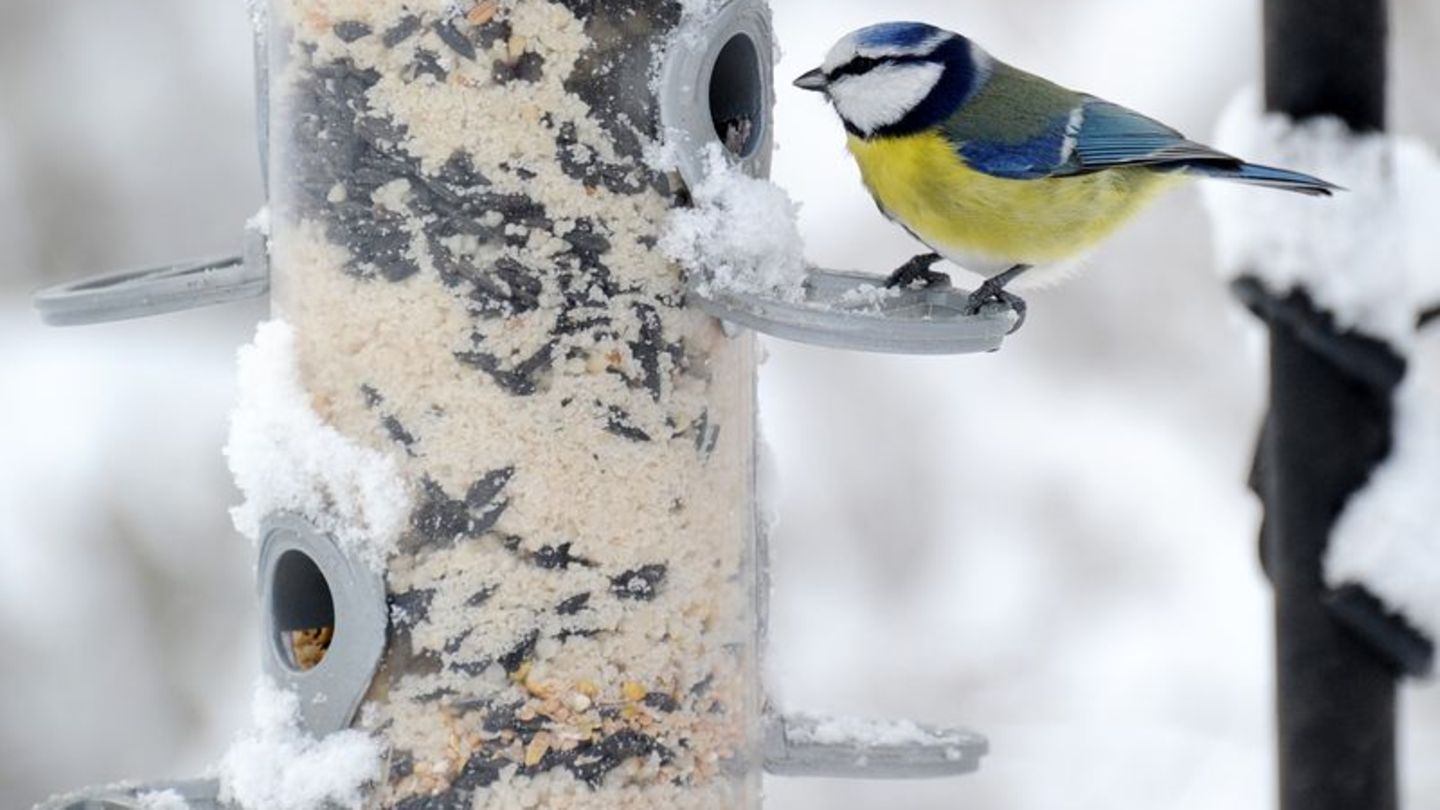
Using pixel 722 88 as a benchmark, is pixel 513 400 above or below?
below

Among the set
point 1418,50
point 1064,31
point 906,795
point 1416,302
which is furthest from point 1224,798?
point 1416,302

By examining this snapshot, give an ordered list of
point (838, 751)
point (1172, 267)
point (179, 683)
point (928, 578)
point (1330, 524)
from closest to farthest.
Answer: point (1330, 524), point (838, 751), point (179, 683), point (928, 578), point (1172, 267)

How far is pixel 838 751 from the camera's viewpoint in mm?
2557

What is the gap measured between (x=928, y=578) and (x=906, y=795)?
2.45 feet

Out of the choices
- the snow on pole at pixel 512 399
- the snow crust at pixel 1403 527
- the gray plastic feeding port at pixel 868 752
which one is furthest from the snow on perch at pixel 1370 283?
the snow on pole at pixel 512 399

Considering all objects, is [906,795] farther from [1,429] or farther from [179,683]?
[1,429]

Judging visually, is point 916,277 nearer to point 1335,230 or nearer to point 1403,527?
point 1335,230

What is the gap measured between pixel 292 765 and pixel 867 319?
2.58 ft

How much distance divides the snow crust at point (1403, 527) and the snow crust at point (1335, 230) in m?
0.10

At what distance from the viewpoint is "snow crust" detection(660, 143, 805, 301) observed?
237cm

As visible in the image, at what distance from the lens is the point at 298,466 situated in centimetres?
237

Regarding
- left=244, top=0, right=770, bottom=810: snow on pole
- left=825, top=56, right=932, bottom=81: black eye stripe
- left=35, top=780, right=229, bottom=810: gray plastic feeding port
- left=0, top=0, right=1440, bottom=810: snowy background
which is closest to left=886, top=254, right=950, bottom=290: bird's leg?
left=244, top=0, right=770, bottom=810: snow on pole

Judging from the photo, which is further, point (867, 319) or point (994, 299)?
point (994, 299)

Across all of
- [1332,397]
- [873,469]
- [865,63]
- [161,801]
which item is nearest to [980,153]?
[865,63]
